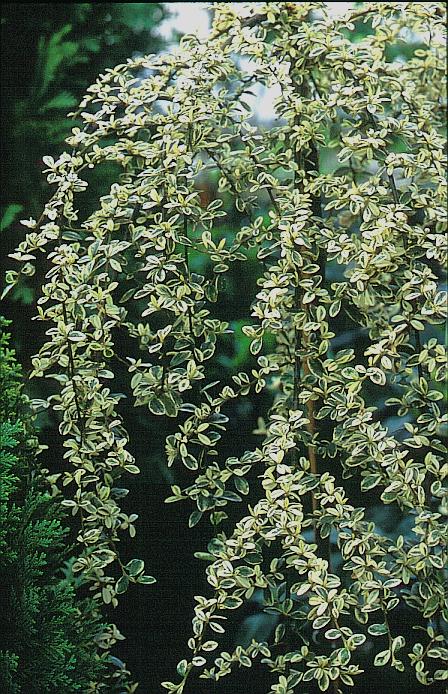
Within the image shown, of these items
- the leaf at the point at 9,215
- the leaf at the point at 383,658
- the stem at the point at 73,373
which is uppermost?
the stem at the point at 73,373

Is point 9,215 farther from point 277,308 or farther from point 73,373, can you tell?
point 277,308

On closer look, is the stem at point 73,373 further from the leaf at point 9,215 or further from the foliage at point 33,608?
the leaf at point 9,215

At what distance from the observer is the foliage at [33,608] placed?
4.42 feet

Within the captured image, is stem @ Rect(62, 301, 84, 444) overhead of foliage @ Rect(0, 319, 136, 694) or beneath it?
overhead

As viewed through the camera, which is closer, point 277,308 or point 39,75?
point 277,308

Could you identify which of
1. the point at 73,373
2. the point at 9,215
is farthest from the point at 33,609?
the point at 9,215

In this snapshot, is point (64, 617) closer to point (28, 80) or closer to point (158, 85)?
point (158, 85)

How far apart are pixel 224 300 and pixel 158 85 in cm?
90

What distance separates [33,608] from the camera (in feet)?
4.37

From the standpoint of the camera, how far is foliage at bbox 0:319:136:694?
135 centimetres

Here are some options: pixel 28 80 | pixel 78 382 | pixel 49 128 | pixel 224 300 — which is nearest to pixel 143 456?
pixel 224 300

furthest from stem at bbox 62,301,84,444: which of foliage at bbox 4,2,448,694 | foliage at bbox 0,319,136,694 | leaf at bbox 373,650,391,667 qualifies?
leaf at bbox 373,650,391,667

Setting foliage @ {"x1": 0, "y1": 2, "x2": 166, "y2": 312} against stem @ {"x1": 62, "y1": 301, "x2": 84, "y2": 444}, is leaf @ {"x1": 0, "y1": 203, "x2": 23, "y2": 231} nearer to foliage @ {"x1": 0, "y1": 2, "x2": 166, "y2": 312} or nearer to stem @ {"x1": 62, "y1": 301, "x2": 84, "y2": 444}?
foliage @ {"x1": 0, "y1": 2, "x2": 166, "y2": 312}

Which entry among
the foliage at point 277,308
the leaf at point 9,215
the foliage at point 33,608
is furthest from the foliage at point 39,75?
the foliage at point 33,608
